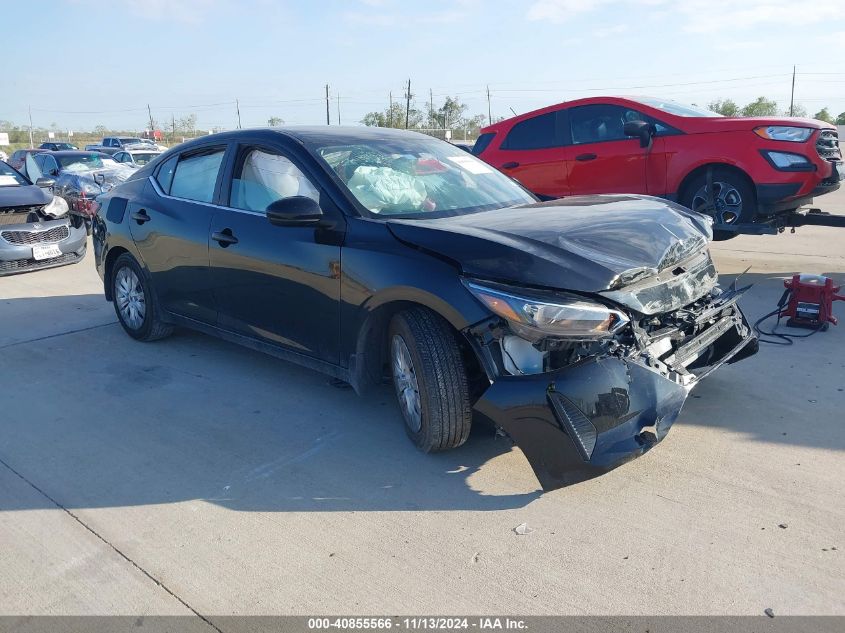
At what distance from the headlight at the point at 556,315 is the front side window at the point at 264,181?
1.57m

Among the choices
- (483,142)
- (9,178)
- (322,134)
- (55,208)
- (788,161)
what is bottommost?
(55,208)

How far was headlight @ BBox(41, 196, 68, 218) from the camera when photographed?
9.68 meters

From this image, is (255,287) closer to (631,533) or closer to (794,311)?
(631,533)

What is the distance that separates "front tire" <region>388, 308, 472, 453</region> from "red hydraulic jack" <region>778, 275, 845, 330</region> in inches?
135

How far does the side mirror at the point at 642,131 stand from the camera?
780 cm

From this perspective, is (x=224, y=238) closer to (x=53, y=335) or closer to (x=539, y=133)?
(x=53, y=335)

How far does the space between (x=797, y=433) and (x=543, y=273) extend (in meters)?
1.81

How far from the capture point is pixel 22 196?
9.53 m

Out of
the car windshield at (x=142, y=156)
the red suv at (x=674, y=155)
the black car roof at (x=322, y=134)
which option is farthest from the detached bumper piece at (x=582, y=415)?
the car windshield at (x=142, y=156)

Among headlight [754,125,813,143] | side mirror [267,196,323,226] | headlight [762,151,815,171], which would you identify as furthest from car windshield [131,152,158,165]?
side mirror [267,196,323,226]

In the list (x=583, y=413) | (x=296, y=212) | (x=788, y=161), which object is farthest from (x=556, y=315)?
(x=788, y=161)

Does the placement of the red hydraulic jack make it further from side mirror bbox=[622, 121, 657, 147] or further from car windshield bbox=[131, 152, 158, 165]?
car windshield bbox=[131, 152, 158, 165]

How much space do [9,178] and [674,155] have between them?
8.62 metres

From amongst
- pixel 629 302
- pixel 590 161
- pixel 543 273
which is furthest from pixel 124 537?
pixel 590 161
